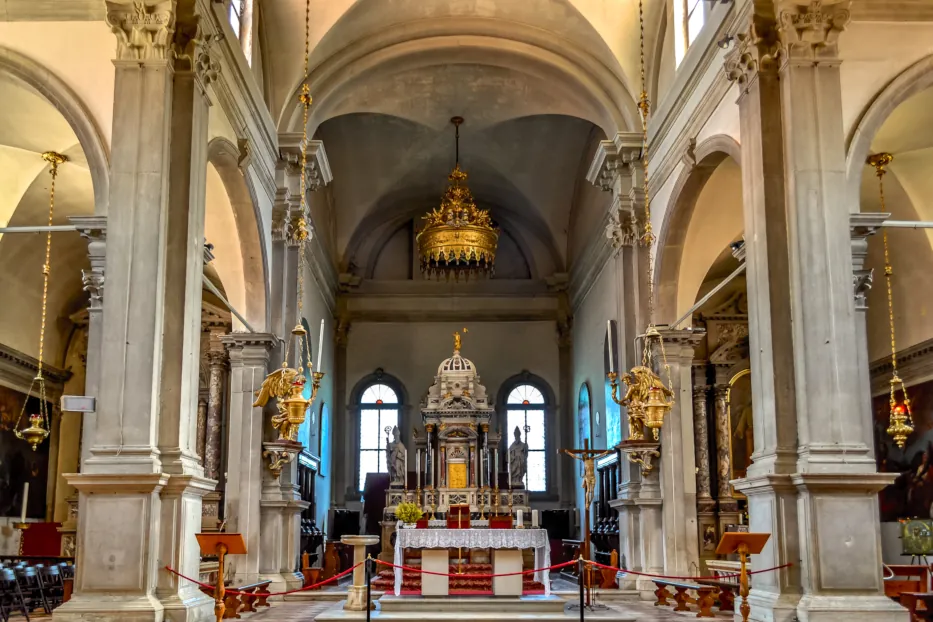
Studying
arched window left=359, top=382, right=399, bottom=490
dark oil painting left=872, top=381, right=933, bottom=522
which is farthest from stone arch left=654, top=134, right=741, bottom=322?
arched window left=359, top=382, right=399, bottom=490

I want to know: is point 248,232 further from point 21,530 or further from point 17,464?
point 21,530

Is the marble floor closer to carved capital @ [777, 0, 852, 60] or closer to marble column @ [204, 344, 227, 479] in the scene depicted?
marble column @ [204, 344, 227, 479]

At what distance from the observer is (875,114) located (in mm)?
9828

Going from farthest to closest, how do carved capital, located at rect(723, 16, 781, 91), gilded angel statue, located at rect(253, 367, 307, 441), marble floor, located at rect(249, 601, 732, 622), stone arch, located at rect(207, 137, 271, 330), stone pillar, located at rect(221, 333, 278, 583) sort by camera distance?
stone pillar, located at rect(221, 333, 278, 583), stone arch, located at rect(207, 137, 271, 330), marble floor, located at rect(249, 601, 732, 622), gilded angel statue, located at rect(253, 367, 307, 441), carved capital, located at rect(723, 16, 781, 91)

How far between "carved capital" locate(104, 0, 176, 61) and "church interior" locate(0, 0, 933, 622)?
0.11ft

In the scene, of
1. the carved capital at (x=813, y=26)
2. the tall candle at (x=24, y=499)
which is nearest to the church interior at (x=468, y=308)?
the carved capital at (x=813, y=26)

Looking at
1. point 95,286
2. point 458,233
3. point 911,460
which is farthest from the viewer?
point 458,233

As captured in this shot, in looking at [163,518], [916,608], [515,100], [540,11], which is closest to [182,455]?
[163,518]

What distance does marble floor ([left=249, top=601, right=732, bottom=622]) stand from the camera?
11.4m

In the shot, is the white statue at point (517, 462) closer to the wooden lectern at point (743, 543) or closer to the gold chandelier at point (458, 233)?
the gold chandelier at point (458, 233)

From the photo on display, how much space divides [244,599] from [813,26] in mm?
9000

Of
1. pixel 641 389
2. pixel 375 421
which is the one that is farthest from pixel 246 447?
pixel 375 421

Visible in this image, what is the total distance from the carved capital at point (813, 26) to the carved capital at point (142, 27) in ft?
19.1

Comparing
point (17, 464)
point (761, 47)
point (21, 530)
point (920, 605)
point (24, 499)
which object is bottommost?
point (920, 605)
